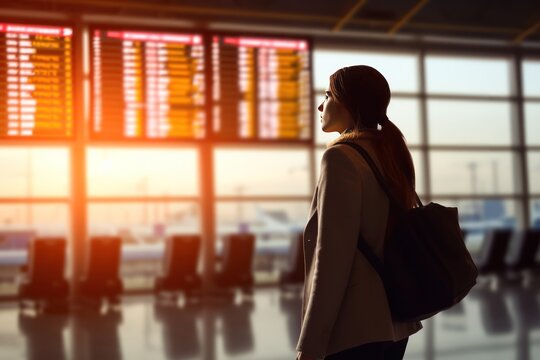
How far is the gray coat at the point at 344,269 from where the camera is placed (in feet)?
5.28

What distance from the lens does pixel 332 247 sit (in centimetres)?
162

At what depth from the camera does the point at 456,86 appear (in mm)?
12367

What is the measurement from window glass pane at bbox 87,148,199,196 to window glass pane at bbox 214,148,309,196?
1.58 ft

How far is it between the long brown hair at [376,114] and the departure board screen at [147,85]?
4413 millimetres

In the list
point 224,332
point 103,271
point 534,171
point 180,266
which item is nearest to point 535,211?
point 534,171

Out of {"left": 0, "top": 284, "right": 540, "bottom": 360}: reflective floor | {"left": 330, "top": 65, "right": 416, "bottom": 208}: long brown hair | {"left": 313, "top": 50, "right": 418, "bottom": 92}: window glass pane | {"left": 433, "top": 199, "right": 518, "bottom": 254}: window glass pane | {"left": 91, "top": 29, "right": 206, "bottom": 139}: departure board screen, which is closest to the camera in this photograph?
{"left": 330, "top": 65, "right": 416, "bottom": 208}: long brown hair

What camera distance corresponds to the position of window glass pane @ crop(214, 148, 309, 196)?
11.2m

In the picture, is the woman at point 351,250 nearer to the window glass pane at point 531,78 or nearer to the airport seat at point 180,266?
the airport seat at point 180,266

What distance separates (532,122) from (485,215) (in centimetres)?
197

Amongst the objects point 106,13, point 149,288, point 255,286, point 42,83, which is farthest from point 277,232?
point 42,83

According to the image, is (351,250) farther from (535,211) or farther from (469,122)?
(535,211)

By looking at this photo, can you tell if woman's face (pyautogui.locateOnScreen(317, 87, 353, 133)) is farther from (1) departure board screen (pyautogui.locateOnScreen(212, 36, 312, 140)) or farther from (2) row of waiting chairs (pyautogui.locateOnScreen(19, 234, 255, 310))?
(2) row of waiting chairs (pyautogui.locateOnScreen(19, 234, 255, 310))

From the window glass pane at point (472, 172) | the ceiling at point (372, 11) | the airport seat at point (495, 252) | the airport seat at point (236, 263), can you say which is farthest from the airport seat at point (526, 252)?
the airport seat at point (236, 263)

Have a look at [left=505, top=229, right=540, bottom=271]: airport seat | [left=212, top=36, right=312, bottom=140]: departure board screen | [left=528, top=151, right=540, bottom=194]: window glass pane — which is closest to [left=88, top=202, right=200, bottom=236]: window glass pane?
[left=212, top=36, right=312, bottom=140]: departure board screen
